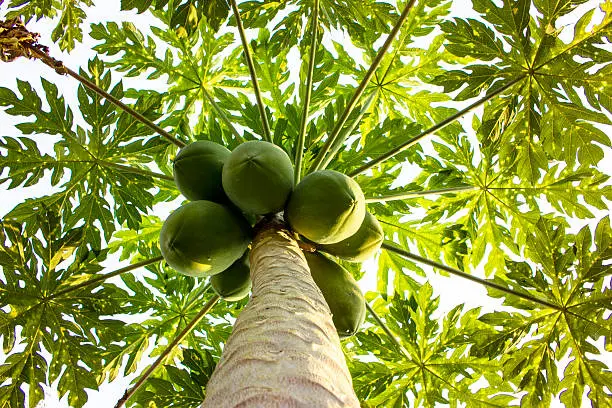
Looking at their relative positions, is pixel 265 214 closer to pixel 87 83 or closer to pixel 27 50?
pixel 87 83

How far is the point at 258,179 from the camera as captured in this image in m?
2.21

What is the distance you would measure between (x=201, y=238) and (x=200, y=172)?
0.48 metres

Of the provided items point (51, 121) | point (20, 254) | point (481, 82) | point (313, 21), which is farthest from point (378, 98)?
point (20, 254)

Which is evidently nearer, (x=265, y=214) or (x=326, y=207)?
(x=326, y=207)

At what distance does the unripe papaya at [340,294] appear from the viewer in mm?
2375

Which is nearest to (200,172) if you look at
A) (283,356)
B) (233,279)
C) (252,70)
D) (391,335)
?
(233,279)

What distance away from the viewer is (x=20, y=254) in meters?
2.67

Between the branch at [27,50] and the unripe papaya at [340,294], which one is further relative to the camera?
the branch at [27,50]

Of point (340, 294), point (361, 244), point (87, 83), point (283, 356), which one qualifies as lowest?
point (283, 356)

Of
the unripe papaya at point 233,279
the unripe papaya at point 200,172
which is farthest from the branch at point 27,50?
the unripe papaya at point 233,279

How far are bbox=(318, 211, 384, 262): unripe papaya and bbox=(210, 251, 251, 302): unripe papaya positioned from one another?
15.9 inches

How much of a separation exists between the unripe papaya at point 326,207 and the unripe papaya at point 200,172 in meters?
0.50

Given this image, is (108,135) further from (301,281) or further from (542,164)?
(542,164)

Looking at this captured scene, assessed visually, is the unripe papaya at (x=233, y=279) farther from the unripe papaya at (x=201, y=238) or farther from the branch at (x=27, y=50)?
the branch at (x=27, y=50)
